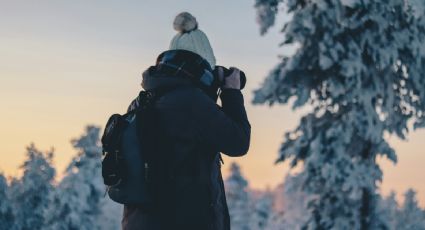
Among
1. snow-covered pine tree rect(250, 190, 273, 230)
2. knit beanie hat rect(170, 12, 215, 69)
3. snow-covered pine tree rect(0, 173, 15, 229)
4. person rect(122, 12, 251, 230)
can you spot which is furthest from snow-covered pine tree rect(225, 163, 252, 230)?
person rect(122, 12, 251, 230)

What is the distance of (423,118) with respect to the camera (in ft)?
44.3

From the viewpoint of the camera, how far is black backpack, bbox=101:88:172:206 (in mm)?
3381

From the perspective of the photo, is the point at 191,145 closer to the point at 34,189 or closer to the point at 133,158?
the point at 133,158

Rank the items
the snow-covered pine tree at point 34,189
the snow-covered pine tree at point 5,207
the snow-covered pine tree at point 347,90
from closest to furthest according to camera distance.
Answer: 1. the snow-covered pine tree at point 347,90
2. the snow-covered pine tree at point 5,207
3. the snow-covered pine tree at point 34,189

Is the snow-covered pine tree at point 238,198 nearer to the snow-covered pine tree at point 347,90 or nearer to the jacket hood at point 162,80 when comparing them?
the snow-covered pine tree at point 347,90

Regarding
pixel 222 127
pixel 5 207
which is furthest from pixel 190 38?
pixel 5 207

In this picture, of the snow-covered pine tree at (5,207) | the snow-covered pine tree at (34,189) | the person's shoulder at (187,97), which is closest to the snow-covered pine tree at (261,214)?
the snow-covered pine tree at (34,189)

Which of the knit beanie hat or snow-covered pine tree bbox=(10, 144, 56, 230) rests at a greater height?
snow-covered pine tree bbox=(10, 144, 56, 230)

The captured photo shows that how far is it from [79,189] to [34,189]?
759 centimetres

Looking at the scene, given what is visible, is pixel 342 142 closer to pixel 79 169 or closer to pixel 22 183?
pixel 79 169

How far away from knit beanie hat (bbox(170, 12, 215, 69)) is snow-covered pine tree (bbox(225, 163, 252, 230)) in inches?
2147

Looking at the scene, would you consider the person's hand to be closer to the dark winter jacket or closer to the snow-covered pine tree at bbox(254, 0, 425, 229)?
the dark winter jacket

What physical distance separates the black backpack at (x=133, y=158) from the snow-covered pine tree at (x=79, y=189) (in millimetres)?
37329

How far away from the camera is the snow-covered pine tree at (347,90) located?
12625mm
